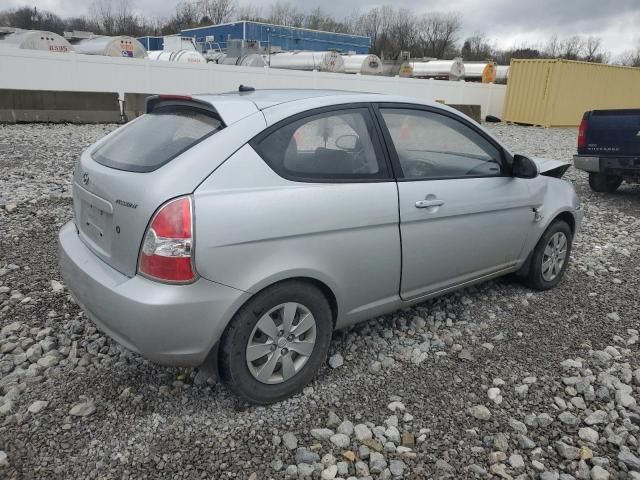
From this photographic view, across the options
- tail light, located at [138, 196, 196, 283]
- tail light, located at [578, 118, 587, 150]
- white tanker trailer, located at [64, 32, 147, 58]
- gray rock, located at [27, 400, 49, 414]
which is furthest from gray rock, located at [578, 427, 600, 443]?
white tanker trailer, located at [64, 32, 147, 58]

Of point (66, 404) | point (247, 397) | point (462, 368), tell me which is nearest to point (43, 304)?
point (66, 404)

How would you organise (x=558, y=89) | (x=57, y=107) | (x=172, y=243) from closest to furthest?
(x=172, y=243) → (x=57, y=107) → (x=558, y=89)

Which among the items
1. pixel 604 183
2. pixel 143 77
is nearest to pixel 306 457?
pixel 604 183

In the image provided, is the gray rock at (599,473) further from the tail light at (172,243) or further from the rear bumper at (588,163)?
the rear bumper at (588,163)

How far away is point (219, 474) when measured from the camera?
233 centimetres

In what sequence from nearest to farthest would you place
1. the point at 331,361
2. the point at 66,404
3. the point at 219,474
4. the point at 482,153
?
the point at 219,474
the point at 66,404
the point at 331,361
the point at 482,153

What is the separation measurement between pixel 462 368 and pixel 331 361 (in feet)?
2.72

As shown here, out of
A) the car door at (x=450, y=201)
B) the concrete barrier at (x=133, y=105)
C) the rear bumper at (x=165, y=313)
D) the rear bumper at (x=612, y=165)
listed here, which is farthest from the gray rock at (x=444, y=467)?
the concrete barrier at (x=133, y=105)

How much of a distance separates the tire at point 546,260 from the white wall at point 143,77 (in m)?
16.2

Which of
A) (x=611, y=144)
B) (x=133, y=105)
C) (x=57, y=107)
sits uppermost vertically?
(x=611, y=144)

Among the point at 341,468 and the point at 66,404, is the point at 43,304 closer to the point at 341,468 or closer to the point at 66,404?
the point at 66,404

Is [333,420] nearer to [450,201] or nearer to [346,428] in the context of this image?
[346,428]

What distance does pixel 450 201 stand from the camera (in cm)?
328

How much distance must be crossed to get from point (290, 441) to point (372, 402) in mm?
557
